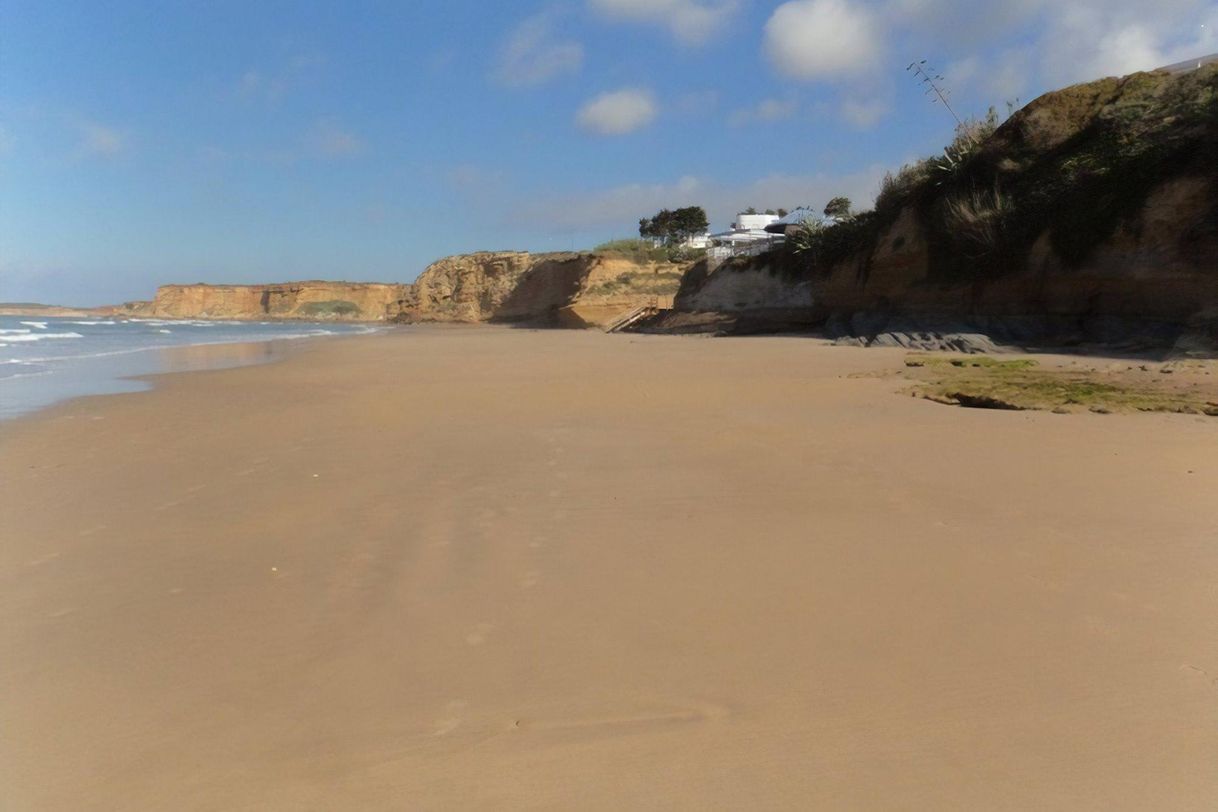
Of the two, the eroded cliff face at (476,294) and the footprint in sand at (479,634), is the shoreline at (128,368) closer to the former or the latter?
the footprint in sand at (479,634)

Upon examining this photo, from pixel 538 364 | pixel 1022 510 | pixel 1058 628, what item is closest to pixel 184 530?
pixel 1058 628

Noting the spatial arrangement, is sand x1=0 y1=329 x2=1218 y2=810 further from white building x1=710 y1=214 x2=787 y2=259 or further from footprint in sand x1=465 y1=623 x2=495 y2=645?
white building x1=710 y1=214 x2=787 y2=259

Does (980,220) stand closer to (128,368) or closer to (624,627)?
(624,627)

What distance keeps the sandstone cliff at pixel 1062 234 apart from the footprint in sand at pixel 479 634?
12288mm

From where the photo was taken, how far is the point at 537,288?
154 feet

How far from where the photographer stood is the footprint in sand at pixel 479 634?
250 centimetres

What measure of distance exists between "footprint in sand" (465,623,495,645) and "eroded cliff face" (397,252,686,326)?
32.3m

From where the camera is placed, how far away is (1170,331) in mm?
12125

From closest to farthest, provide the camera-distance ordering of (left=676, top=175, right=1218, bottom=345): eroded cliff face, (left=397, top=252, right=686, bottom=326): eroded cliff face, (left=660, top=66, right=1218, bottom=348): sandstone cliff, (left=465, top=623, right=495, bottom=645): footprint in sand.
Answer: (left=465, top=623, right=495, bottom=645): footprint in sand → (left=676, top=175, right=1218, bottom=345): eroded cliff face → (left=660, top=66, right=1218, bottom=348): sandstone cliff → (left=397, top=252, right=686, bottom=326): eroded cliff face

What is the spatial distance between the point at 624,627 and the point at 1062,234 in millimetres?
15663

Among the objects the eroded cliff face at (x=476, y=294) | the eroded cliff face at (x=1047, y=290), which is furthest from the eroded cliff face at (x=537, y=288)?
the eroded cliff face at (x=1047, y=290)

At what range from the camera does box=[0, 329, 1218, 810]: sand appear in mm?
1800

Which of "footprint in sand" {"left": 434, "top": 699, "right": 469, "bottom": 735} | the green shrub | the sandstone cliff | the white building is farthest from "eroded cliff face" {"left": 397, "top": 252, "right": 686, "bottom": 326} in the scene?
"footprint in sand" {"left": 434, "top": 699, "right": 469, "bottom": 735}

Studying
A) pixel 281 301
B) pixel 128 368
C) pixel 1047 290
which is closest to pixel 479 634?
pixel 128 368
